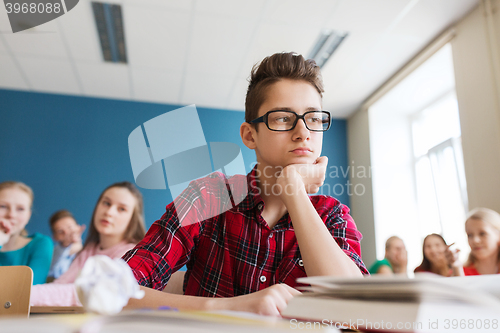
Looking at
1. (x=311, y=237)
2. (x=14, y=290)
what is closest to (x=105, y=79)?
(x=14, y=290)

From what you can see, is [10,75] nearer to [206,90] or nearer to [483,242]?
[206,90]

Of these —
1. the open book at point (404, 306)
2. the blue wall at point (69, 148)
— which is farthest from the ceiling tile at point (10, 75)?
the open book at point (404, 306)

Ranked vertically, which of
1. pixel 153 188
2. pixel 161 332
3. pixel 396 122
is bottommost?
pixel 161 332

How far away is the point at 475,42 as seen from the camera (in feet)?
9.52

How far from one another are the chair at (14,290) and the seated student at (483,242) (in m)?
2.44

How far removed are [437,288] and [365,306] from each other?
76 millimetres

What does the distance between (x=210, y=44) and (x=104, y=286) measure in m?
3.35

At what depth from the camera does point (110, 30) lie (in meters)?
3.23

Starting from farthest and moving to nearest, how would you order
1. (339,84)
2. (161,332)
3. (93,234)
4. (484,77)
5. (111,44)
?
1. (339,84)
2. (111,44)
3. (484,77)
4. (93,234)
5. (161,332)

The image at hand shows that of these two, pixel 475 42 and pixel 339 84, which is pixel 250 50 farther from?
pixel 475 42

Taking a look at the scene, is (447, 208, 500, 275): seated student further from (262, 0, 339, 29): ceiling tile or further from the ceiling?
(262, 0, 339, 29): ceiling tile

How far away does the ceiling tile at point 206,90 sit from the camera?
13.4 ft

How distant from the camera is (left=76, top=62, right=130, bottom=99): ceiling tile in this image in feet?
12.6

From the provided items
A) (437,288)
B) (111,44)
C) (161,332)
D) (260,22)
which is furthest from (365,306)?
(111,44)
